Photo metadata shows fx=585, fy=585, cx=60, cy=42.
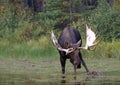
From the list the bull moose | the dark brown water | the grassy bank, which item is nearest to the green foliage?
the grassy bank

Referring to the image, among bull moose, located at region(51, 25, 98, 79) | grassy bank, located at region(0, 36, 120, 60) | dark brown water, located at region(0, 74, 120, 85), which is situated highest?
bull moose, located at region(51, 25, 98, 79)

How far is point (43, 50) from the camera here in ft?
83.0

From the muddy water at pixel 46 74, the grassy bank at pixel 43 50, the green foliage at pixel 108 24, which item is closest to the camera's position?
the muddy water at pixel 46 74

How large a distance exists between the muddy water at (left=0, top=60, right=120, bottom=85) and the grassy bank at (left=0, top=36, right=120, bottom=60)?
6.23 feet

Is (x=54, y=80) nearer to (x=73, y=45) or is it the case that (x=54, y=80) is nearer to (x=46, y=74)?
(x=46, y=74)

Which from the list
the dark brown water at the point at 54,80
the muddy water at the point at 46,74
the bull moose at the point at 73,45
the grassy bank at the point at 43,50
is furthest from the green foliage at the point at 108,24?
the dark brown water at the point at 54,80

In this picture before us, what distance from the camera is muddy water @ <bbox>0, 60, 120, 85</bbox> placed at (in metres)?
15.5

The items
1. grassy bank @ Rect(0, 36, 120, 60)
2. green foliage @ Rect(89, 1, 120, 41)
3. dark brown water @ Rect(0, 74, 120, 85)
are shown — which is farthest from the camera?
green foliage @ Rect(89, 1, 120, 41)

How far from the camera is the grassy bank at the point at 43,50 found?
24375mm

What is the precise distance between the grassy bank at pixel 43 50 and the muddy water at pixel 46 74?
190 cm

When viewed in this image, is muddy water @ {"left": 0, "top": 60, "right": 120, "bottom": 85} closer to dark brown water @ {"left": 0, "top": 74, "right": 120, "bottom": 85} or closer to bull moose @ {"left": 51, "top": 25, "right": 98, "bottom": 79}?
dark brown water @ {"left": 0, "top": 74, "right": 120, "bottom": 85}

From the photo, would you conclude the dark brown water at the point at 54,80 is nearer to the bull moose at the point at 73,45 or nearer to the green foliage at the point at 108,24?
the bull moose at the point at 73,45

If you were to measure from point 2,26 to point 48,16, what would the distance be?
4.54m

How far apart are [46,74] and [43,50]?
7.32m
